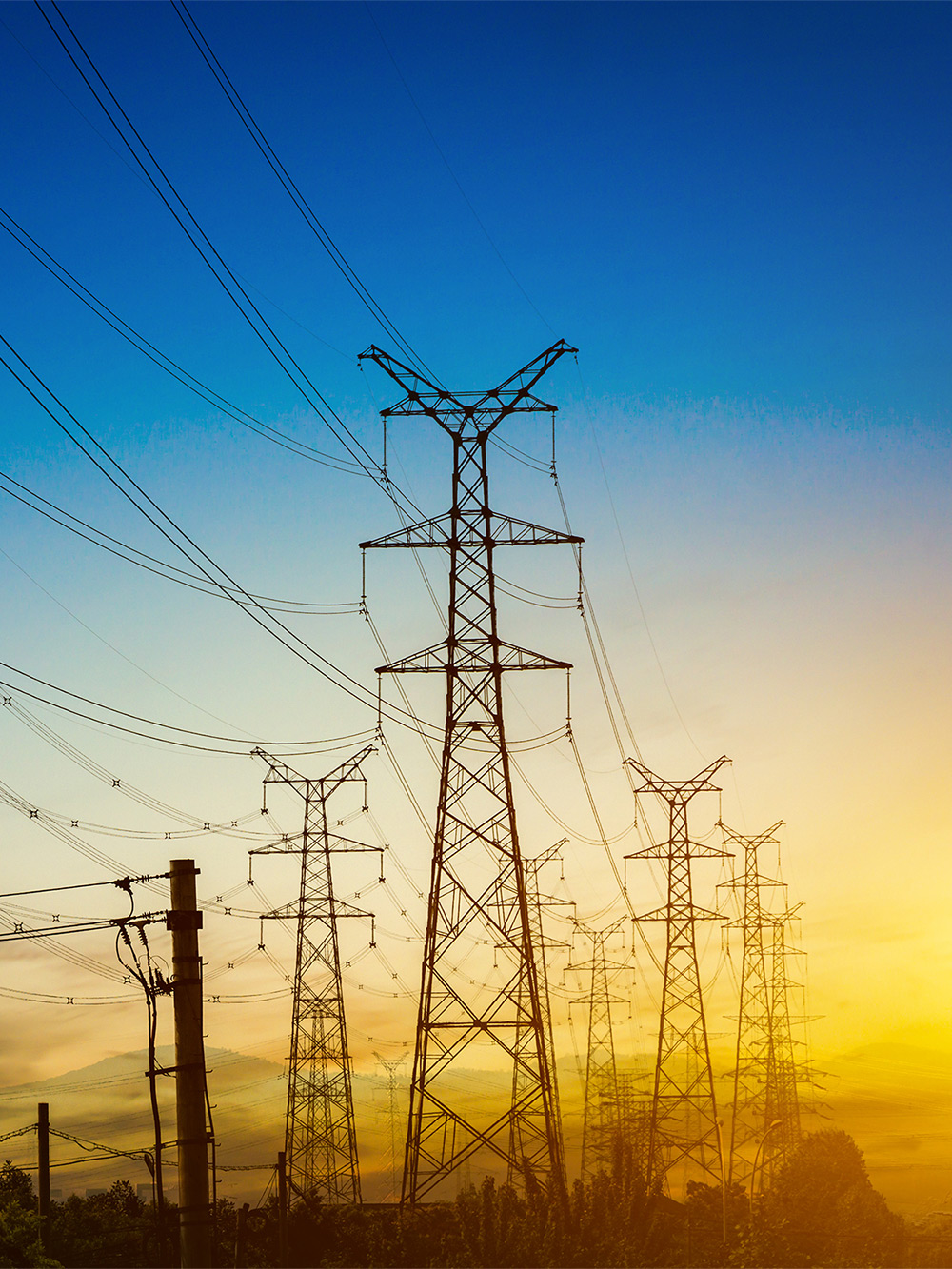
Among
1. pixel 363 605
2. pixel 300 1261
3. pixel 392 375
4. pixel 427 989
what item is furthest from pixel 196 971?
pixel 300 1261

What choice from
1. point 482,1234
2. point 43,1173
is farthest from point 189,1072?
point 43,1173

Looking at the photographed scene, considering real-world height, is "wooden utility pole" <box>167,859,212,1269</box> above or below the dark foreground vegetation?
above

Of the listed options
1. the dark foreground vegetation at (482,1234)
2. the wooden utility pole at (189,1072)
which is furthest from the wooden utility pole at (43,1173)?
the wooden utility pole at (189,1072)

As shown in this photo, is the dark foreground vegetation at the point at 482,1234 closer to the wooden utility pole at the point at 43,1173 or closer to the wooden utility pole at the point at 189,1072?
the wooden utility pole at the point at 43,1173

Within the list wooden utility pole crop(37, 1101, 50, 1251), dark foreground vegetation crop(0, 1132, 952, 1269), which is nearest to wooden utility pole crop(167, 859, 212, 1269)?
dark foreground vegetation crop(0, 1132, 952, 1269)

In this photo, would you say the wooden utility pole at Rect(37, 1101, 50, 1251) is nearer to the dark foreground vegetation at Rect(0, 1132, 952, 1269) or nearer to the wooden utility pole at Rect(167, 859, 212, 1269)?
the dark foreground vegetation at Rect(0, 1132, 952, 1269)

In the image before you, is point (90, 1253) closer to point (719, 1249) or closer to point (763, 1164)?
point (719, 1249)
